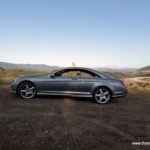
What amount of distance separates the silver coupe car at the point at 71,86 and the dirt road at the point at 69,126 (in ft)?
3.66

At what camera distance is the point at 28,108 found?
885 centimetres

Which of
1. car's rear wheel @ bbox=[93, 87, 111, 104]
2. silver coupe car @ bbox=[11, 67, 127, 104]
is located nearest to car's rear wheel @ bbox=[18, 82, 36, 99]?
silver coupe car @ bbox=[11, 67, 127, 104]

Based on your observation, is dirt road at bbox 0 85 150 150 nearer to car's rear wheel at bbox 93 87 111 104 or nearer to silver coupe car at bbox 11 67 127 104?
car's rear wheel at bbox 93 87 111 104

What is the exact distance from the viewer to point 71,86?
1101cm

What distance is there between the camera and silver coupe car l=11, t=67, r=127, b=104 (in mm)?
10930

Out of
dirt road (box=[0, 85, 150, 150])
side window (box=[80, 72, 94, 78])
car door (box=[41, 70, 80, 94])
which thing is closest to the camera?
dirt road (box=[0, 85, 150, 150])

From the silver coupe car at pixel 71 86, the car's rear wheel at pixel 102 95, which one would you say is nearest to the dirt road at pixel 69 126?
the car's rear wheel at pixel 102 95

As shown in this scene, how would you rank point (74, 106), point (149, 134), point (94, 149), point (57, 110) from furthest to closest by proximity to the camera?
1. point (74, 106)
2. point (57, 110)
3. point (149, 134)
4. point (94, 149)

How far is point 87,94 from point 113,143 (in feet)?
17.5

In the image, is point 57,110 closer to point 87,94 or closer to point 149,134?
point 87,94

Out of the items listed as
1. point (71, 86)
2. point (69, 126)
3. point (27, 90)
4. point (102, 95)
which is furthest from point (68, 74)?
point (69, 126)

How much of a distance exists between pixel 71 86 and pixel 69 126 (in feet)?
14.2

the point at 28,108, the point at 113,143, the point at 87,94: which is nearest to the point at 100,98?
the point at 87,94

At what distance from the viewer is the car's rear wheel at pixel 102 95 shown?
1090cm
